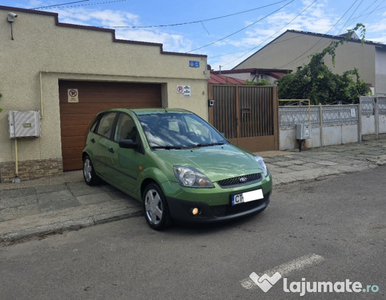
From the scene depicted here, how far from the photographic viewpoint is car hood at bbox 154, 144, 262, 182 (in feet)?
13.6

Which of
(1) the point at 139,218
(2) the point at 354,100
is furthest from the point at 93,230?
(2) the point at 354,100

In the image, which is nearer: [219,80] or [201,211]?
[201,211]

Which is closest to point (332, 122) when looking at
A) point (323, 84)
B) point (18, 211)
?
point (323, 84)

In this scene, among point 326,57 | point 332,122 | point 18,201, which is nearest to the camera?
point 18,201

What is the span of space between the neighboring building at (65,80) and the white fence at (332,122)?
14.3ft

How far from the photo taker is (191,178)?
13.2 ft

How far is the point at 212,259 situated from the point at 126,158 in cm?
225

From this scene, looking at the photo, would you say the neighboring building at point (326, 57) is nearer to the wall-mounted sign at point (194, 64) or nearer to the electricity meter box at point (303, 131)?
the electricity meter box at point (303, 131)

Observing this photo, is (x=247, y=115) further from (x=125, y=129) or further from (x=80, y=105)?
(x=125, y=129)

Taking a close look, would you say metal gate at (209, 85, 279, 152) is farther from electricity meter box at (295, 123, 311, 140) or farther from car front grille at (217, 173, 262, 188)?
car front grille at (217, 173, 262, 188)

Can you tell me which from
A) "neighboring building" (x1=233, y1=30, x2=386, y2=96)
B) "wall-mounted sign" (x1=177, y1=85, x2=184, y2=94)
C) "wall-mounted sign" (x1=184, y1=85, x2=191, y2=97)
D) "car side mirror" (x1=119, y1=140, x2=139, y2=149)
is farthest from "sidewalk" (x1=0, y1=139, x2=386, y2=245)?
"neighboring building" (x1=233, y1=30, x2=386, y2=96)

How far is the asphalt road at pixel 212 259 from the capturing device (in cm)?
283

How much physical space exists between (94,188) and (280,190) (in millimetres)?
3633

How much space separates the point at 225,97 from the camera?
10383 millimetres
